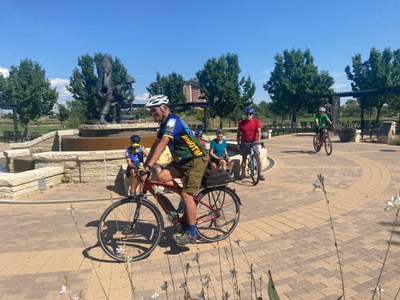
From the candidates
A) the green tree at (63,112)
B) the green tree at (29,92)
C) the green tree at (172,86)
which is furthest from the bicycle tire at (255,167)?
the green tree at (63,112)

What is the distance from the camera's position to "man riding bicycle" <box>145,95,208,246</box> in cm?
373

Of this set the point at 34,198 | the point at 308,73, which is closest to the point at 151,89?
the point at 308,73

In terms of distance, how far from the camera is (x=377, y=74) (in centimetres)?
3288

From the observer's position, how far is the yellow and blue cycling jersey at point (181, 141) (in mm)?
3640

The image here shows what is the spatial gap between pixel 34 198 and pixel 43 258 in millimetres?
3571

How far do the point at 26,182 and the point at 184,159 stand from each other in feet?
16.9

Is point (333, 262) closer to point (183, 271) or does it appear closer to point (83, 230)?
point (183, 271)

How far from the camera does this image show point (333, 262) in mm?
3439

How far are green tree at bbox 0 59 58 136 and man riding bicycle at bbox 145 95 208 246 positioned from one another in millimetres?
33154

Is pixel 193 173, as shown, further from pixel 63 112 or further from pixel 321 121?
pixel 63 112

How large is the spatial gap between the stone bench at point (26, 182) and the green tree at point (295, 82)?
30.3 metres

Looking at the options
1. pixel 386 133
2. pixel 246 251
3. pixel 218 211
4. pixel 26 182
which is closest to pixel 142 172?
pixel 218 211

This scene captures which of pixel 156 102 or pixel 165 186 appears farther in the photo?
pixel 165 186

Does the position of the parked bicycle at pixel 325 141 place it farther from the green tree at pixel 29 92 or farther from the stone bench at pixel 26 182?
the green tree at pixel 29 92
